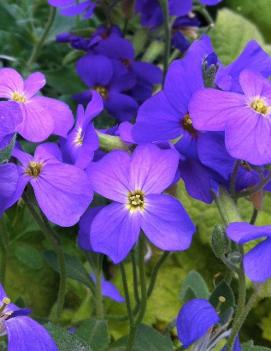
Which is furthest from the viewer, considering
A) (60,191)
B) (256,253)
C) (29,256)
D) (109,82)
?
(109,82)

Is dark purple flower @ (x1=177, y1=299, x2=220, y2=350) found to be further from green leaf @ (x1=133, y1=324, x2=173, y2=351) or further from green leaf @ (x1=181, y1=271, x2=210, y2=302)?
green leaf @ (x1=181, y1=271, x2=210, y2=302)

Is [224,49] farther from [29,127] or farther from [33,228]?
[29,127]

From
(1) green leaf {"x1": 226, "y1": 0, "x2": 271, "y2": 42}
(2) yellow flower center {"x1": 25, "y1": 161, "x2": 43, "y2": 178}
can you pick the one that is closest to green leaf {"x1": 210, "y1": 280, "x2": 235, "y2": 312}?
(2) yellow flower center {"x1": 25, "y1": 161, "x2": 43, "y2": 178}

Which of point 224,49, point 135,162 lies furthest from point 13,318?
point 224,49

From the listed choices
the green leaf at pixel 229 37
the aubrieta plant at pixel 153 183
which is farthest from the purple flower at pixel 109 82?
the green leaf at pixel 229 37

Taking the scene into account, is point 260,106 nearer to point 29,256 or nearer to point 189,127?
point 189,127

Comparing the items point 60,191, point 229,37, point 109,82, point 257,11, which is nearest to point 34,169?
point 60,191
